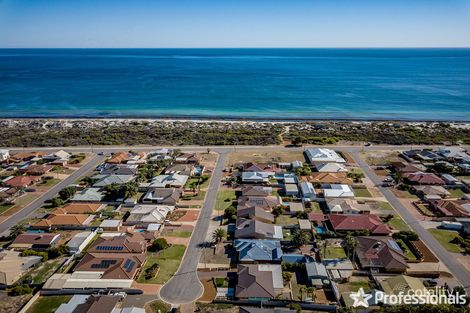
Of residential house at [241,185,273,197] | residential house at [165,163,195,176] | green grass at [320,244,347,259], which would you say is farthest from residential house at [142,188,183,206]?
green grass at [320,244,347,259]

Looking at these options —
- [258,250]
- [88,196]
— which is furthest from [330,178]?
[88,196]

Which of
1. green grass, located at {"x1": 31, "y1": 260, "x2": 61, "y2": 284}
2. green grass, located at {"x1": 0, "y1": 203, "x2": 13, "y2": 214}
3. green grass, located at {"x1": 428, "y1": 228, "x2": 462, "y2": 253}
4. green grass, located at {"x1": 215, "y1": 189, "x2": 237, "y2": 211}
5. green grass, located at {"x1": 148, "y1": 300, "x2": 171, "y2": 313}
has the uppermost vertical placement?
green grass, located at {"x1": 428, "y1": 228, "x2": 462, "y2": 253}

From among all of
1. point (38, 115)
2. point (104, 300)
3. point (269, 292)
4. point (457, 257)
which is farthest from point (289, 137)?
point (38, 115)

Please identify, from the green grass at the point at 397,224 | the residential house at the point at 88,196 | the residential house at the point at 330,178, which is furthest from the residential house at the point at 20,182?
the green grass at the point at 397,224

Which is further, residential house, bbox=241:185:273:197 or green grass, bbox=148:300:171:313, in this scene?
residential house, bbox=241:185:273:197

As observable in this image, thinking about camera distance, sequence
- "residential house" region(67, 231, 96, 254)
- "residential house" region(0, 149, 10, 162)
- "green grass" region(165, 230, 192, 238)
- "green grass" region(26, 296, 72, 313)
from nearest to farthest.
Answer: "green grass" region(26, 296, 72, 313) → "residential house" region(67, 231, 96, 254) → "green grass" region(165, 230, 192, 238) → "residential house" region(0, 149, 10, 162)

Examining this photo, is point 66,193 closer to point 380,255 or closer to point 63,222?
point 63,222

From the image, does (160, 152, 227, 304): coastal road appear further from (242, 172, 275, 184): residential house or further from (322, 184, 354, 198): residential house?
(322, 184, 354, 198): residential house

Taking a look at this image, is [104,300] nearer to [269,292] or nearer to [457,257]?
[269,292]
